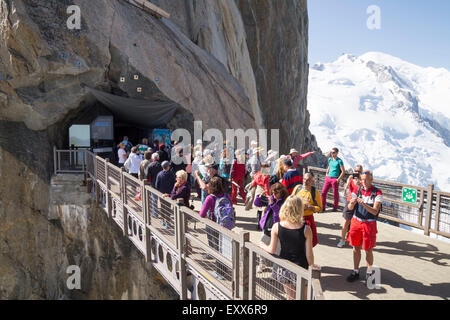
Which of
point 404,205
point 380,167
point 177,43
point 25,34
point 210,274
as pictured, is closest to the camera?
point 210,274

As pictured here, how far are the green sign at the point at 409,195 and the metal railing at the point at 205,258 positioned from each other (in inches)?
184

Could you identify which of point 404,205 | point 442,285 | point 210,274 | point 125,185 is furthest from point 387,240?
point 125,185

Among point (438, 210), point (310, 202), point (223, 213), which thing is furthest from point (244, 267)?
point (438, 210)

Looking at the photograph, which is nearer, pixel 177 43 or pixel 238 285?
pixel 238 285

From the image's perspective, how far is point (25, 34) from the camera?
11039mm

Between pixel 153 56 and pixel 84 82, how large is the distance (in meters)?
3.33

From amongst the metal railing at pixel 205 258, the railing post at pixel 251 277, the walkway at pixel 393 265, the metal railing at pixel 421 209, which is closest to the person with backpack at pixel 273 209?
the metal railing at pixel 205 258

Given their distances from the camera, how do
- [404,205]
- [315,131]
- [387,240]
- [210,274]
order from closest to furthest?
1. [210,274]
2. [387,240]
3. [404,205]
4. [315,131]

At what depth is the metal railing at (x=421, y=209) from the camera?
718 cm

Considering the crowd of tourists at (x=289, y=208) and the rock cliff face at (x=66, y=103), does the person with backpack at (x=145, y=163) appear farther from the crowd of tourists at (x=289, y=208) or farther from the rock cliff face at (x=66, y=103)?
the rock cliff face at (x=66, y=103)

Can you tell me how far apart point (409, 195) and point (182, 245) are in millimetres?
5920

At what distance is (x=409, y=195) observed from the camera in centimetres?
792

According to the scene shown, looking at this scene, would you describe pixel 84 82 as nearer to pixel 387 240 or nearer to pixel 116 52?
pixel 116 52

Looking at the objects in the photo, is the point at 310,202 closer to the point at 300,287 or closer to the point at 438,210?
the point at 300,287
